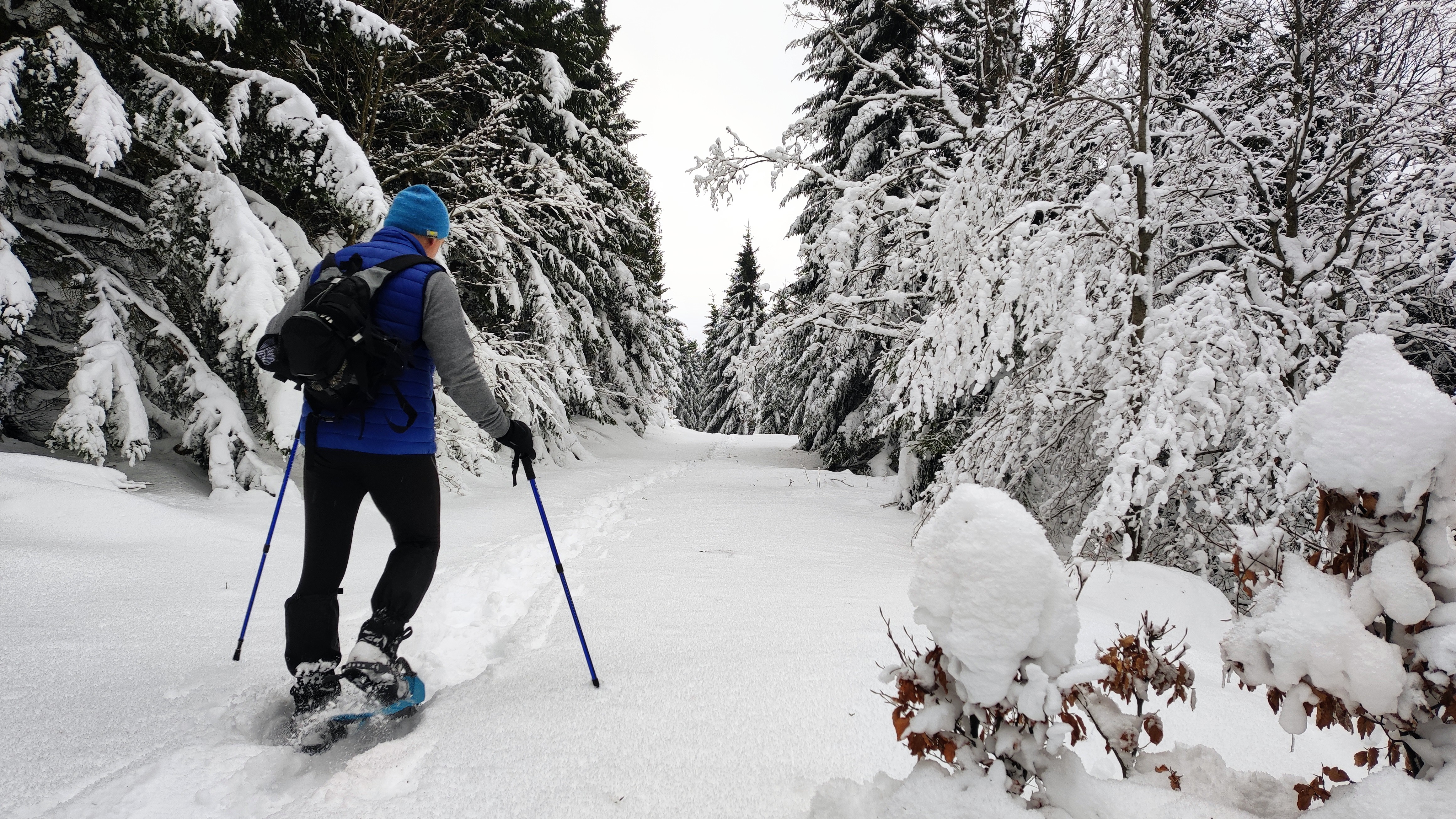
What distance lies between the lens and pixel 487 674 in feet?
8.14

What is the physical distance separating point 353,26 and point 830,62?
9086 millimetres

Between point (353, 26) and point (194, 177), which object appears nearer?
point (194, 177)

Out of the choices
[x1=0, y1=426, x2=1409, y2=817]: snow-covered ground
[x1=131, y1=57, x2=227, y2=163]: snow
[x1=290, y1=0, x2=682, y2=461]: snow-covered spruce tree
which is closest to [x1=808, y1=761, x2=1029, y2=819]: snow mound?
[x1=0, y1=426, x2=1409, y2=817]: snow-covered ground

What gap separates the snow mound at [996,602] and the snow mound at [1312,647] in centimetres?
27

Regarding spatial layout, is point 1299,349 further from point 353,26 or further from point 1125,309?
point 353,26

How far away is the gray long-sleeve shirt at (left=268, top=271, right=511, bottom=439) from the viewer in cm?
213

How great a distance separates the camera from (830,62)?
11789 mm

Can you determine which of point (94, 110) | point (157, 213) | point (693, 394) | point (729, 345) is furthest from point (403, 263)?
point (693, 394)

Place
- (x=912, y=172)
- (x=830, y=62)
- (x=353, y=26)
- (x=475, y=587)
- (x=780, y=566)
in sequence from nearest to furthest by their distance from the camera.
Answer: (x=475, y=587)
(x=780, y=566)
(x=353, y=26)
(x=912, y=172)
(x=830, y=62)

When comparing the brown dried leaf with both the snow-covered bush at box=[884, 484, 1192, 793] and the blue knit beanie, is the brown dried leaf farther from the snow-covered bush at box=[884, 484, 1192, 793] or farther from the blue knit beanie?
the blue knit beanie

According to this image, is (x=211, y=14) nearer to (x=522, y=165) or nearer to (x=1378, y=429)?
(x=522, y=165)

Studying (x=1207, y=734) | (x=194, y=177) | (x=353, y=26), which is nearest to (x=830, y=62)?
(x=353, y=26)

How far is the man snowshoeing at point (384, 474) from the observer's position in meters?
2.06

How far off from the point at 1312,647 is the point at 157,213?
23.2 ft
